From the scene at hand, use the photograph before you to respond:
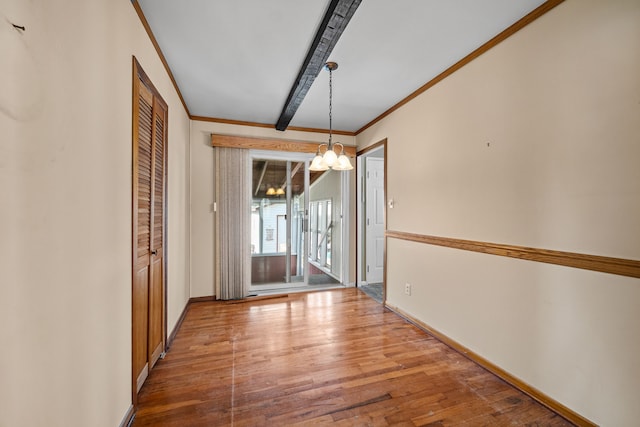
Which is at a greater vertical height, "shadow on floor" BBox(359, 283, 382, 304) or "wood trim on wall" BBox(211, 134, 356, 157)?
"wood trim on wall" BBox(211, 134, 356, 157)

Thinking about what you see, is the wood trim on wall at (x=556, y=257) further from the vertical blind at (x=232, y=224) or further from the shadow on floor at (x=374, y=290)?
the vertical blind at (x=232, y=224)

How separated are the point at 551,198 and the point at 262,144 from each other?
11.1 ft

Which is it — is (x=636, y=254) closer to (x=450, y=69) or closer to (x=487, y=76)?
(x=487, y=76)

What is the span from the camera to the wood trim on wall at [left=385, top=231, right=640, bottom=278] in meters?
1.45

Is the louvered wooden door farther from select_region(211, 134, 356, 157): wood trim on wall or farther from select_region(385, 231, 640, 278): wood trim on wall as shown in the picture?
select_region(385, 231, 640, 278): wood trim on wall

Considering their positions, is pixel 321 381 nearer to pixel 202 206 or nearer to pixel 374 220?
pixel 202 206

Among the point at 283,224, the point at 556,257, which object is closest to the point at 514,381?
the point at 556,257

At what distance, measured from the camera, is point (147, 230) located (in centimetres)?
205

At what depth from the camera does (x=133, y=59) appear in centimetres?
170

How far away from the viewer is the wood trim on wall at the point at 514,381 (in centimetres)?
165

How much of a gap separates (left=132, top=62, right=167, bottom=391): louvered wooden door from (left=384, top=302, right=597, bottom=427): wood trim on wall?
2547 millimetres
